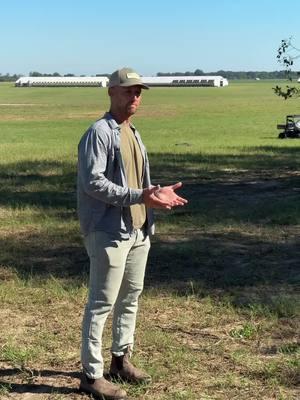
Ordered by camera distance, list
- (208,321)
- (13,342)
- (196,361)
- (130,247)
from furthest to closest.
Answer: (208,321) < (13,342) < (196,361) < (130,247)

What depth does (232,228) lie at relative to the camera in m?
8.47

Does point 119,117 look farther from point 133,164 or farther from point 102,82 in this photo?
point 102,82

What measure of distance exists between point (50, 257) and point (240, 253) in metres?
2.11

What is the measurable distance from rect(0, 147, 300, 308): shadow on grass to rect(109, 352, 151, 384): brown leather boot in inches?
80.4

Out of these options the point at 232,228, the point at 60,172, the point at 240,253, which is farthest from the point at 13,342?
the point at 60,172

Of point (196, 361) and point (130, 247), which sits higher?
point (130, 247)

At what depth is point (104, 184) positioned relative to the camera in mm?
3369

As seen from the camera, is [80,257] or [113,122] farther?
[80,257]

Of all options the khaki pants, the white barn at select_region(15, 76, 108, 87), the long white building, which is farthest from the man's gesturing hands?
the white barn at select_region(15, 76, 108, 87)

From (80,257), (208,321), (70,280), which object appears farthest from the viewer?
(80,257)

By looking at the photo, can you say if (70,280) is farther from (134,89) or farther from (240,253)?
(134,89)

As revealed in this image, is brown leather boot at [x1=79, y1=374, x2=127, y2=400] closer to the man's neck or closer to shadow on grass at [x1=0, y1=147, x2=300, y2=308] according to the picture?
the man's neck

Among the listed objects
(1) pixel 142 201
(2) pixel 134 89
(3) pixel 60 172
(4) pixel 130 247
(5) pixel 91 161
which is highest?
(2) pixel 134 89

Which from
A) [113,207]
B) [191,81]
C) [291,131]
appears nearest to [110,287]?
[113,207]
